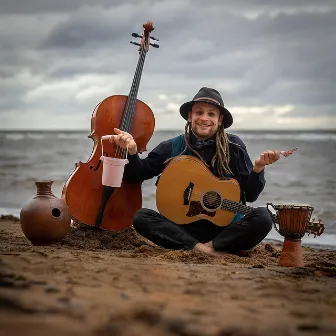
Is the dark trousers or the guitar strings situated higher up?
the guitar strings

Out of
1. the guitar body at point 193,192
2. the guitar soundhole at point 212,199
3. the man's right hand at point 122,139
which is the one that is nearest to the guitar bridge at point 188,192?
the guitar body at point 193,192

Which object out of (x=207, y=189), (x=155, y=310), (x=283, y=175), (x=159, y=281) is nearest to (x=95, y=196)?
(x=207, y=189)

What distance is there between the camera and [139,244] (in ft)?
17.6

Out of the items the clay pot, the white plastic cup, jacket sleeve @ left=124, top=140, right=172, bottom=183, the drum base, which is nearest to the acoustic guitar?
jacket sleeve @ left=124, top=140, right=172, bottom=183

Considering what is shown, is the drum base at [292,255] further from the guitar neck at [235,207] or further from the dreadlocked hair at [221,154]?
the dreadlocked hair at [221,154]

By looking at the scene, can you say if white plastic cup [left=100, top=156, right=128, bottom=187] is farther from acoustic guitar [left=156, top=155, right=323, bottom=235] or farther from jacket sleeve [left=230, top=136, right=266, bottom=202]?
jacket sleeve [left=230, top=136, right=266, bottom=202]

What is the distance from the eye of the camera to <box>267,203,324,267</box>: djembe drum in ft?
14.8

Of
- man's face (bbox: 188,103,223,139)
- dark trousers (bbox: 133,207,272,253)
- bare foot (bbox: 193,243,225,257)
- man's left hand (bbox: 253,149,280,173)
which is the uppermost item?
man's face (bbox: 188,103,223,139)

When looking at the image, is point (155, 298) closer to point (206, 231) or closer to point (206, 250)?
point (206, 250)

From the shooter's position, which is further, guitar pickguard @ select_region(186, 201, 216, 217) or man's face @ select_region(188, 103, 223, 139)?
man's face @ select_region(188, 103, 223, 139)

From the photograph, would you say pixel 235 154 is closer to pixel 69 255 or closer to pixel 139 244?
pixel 139 244

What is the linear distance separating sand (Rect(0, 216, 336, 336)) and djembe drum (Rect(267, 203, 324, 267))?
646 mm

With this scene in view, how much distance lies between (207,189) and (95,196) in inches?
40.3

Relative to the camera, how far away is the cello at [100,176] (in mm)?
5027
